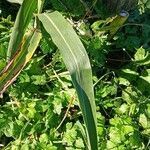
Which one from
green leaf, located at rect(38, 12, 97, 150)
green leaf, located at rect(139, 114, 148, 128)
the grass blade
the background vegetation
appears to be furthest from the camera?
green leaf, located at rect(139, 114, 148, 128)

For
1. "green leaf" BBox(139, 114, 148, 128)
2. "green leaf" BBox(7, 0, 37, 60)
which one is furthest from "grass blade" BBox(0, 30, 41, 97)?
"green leaf" BBox(139, 114, 148, 128)

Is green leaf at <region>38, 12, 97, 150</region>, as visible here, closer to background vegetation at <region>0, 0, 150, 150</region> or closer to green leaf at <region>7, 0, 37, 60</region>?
green leaf at <region>7, 0, 37, 60</region>

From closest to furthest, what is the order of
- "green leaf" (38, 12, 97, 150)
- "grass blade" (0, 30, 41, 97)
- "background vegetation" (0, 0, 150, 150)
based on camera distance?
"green leaf" (38, 12, 97, 150) < "grass blade" (0, 30, 41, 97) < "background vegetation" (0, 0, 150, 150)

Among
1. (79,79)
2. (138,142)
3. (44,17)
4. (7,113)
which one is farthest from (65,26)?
(138,142)

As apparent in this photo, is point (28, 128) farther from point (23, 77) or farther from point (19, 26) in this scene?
point (19, 26)

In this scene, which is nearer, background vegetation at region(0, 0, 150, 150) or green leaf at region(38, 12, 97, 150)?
green leaf at region(38, 12, 97, 150)

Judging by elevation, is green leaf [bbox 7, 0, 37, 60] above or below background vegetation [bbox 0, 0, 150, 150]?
above

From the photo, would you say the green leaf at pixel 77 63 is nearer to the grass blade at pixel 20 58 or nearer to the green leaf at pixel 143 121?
the grass blade at pixel 20 58
